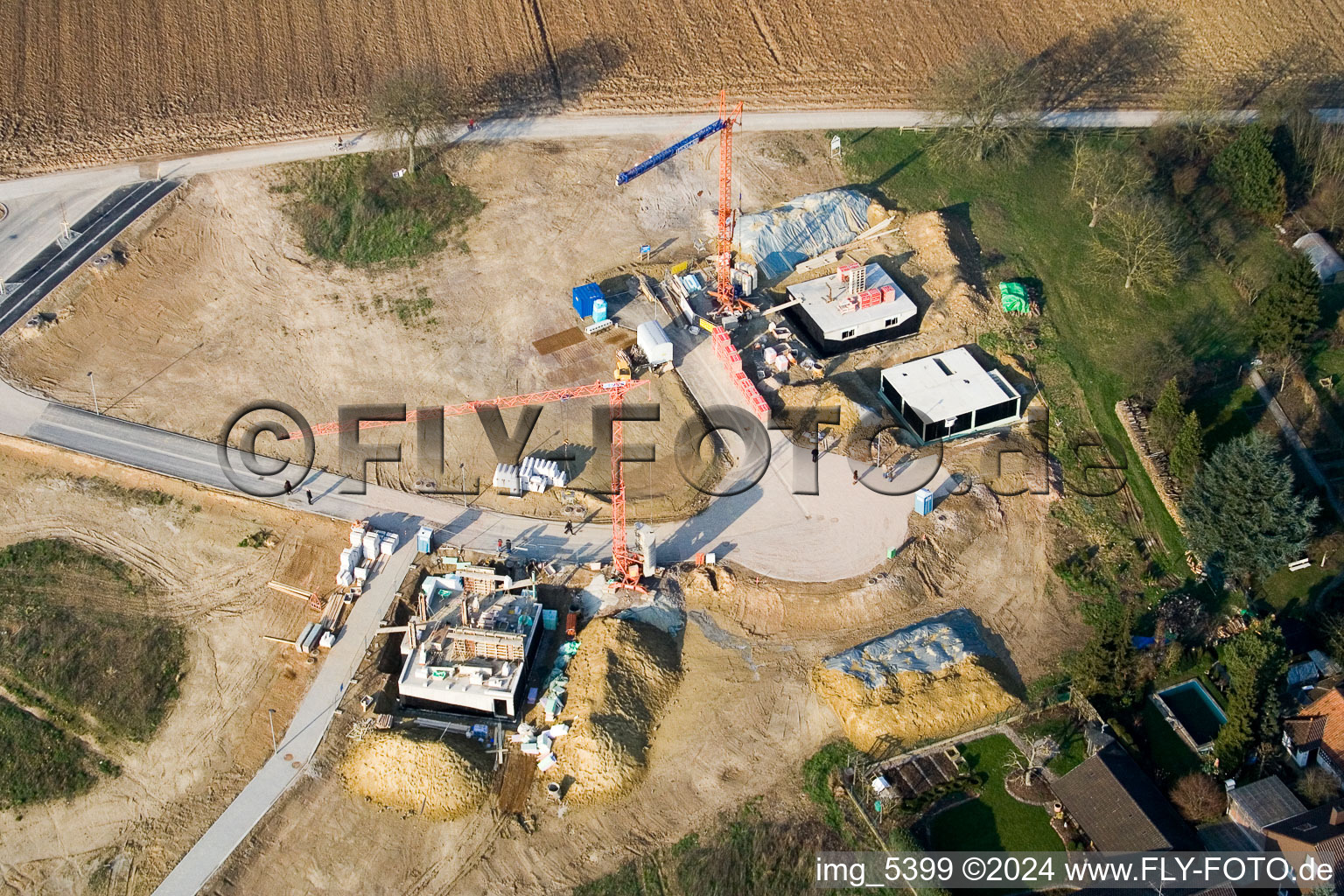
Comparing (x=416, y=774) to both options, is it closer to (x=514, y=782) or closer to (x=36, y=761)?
(x=514, y=782)

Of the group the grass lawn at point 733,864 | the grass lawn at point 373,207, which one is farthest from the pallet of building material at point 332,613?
the grass lawn at point 373,207

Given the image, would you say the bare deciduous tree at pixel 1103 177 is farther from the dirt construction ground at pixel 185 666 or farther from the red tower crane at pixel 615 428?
the dirt construction ground at pixel 185 666

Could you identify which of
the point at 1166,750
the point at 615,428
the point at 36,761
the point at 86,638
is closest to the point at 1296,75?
the point at 1166,750

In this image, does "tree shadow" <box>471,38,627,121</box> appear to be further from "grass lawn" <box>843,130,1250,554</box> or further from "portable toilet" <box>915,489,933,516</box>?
"portable toilet" <box>915,489,933,516</box>

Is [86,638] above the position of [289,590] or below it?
above

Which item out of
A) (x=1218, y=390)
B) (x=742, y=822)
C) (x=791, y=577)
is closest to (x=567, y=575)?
(x=791, y=577)

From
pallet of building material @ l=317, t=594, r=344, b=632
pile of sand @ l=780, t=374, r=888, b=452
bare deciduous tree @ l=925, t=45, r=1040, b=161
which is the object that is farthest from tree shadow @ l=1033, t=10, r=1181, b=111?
pallet of building material @ l=317, t=594, r=344, b=632

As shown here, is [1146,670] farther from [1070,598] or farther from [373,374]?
[373,374]
